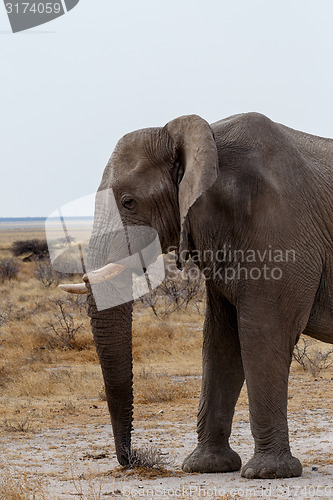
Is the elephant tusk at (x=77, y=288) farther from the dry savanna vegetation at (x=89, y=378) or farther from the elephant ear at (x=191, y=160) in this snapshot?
the dry savanna vegetation at (x=89, y=378)

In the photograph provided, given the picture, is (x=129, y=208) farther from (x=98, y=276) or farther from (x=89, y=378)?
(x=89, y=378)

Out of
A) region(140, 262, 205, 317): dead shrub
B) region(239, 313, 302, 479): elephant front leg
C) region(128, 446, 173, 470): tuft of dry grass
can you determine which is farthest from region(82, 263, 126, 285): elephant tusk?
region(140, 262, 205, 317): dead shrub

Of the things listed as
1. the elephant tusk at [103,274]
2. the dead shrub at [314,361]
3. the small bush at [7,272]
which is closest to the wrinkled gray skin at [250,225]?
the elephant tusk at [103,274]

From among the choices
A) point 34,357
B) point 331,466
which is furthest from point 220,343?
point 34,357

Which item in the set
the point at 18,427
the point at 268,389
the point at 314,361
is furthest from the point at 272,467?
the point at 314,361

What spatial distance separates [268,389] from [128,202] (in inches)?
69.3

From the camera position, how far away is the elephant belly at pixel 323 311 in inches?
246

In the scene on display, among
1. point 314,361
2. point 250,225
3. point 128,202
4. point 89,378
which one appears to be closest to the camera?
point 250,225

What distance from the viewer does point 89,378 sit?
12.6 metres

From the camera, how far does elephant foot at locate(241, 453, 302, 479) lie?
6207 millimetres

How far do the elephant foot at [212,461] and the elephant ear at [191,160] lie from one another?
1.83 meters

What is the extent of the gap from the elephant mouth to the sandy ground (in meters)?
1.43

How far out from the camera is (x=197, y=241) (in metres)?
6.07

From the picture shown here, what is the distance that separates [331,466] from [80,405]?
4755 mm
